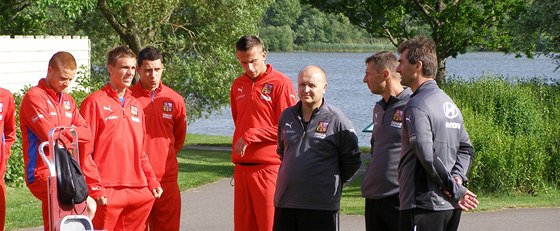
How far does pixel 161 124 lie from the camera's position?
868 cm

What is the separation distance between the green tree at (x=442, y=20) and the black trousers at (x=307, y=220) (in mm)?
12342

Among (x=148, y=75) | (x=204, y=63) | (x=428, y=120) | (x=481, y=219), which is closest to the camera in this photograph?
(x=428, y=120)

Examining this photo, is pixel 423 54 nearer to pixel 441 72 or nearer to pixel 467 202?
pixel 467 202

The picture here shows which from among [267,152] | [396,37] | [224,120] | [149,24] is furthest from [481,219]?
[224,120]

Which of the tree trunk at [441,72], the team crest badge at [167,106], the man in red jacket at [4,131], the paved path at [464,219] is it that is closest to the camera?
the man in red jacket at [4,131]

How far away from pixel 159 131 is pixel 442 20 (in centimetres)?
1282

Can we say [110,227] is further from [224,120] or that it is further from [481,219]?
[224,120]

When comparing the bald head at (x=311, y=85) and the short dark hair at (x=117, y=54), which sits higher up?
the short dark hair at (x=117, y=54)

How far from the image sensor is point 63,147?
23.2 ft

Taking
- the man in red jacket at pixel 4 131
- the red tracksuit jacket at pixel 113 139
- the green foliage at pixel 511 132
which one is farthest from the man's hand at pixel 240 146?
the green foliage at pixel 511 132

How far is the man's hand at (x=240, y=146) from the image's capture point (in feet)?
27.5

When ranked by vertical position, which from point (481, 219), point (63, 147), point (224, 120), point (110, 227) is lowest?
point (224, 120)

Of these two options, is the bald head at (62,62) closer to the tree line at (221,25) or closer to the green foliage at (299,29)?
the tree line at (221,25)

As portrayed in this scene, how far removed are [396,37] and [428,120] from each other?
48.6ft
